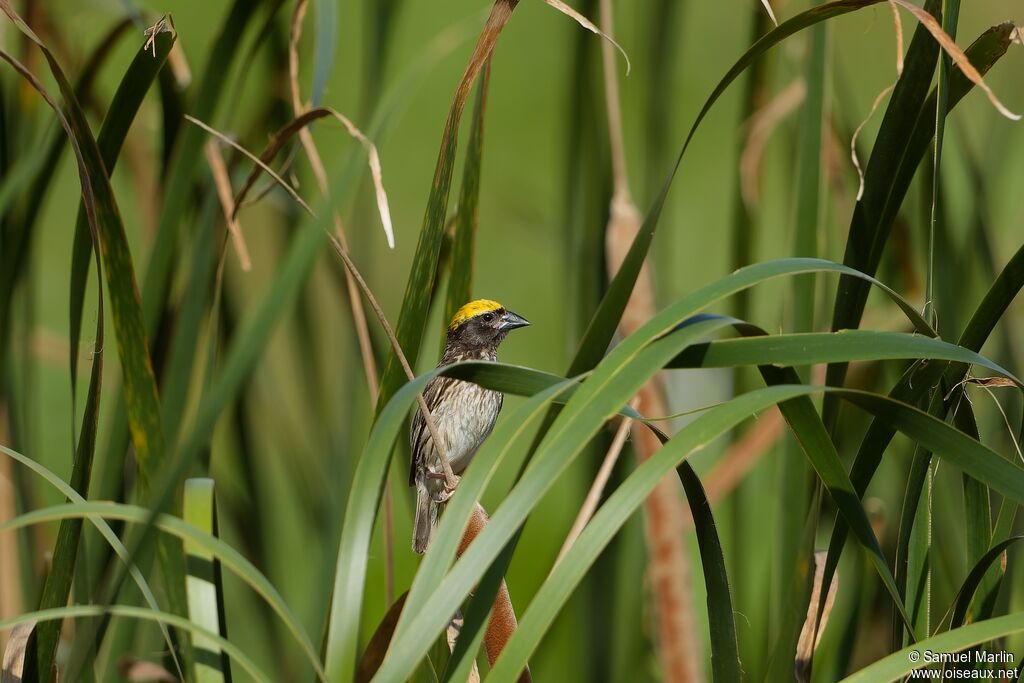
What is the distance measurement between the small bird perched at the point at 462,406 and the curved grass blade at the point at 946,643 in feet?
4.76

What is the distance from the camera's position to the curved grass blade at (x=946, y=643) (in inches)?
35.9

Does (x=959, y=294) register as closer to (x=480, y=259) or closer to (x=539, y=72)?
(x=480, y=259)

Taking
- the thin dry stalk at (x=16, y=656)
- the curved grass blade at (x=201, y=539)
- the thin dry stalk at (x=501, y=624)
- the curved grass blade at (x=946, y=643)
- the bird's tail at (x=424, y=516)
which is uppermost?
the curved grass blade at (x=201, y=539)

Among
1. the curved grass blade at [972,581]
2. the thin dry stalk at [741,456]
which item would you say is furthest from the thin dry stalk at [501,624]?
the thin dry stalk at [741,456]

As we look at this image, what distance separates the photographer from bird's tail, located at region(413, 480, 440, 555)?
2383 mm

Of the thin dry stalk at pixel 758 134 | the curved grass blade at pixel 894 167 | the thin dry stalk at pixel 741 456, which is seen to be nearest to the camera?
the curved grass blade at pixel 894 167

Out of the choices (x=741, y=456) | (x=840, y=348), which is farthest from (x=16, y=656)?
(x=741, y=456)

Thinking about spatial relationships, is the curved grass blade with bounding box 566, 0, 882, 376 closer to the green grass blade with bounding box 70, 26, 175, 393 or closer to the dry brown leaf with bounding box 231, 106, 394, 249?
the dry brown leaf with bounding box 231, 106, 394, 249

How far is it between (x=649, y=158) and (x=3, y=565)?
1.27m

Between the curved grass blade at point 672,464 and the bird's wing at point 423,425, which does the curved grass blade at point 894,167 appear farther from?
the bird's wing at point 423,425

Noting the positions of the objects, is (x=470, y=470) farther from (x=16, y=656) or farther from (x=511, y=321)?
(x=511, y=321)

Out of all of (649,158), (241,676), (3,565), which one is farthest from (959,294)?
(241,676)

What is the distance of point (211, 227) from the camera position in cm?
133

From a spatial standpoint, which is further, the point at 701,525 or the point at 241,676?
the point at 241,676
